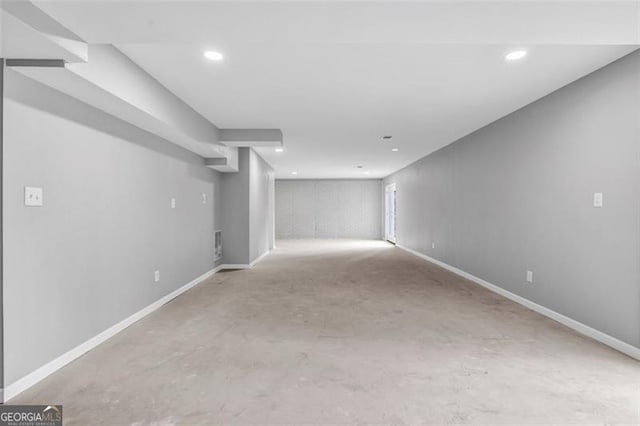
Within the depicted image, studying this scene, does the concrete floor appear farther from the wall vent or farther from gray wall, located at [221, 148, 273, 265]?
gray wall, located at [221, 148, 273, 265]

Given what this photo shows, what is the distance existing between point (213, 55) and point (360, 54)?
3.92 feet

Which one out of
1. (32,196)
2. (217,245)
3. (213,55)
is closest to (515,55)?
(213,55)

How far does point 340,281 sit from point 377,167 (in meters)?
5.08

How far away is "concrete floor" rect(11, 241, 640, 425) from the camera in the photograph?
70.9 inches

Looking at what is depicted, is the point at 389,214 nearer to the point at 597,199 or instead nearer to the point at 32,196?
the point at 597,199

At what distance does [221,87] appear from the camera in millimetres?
3303

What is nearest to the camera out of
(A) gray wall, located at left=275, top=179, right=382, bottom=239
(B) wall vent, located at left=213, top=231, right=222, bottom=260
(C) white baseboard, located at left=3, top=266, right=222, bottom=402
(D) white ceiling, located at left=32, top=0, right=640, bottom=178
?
(D) white ceiling, located at left=32, top=0, right=640, bottom=178

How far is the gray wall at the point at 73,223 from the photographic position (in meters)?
1.98

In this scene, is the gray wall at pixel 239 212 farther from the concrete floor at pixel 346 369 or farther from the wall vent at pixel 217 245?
the concrete floor at pixel 346 369

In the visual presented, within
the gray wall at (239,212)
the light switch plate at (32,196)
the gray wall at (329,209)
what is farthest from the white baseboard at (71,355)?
the gray wall at (329,209)

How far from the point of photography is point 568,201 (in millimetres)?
3160

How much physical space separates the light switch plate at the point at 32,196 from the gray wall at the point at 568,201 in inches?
172

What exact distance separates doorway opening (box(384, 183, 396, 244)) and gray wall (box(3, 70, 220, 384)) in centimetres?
884

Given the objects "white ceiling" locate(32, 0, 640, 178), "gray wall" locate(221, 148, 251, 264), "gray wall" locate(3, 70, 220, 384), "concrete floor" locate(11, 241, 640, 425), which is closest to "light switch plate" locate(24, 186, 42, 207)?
"gray wall" locate(3, 70, 220, 384)
